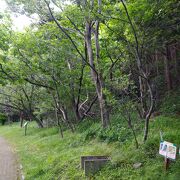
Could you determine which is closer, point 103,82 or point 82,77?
point 103,82

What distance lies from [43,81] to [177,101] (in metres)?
6.51

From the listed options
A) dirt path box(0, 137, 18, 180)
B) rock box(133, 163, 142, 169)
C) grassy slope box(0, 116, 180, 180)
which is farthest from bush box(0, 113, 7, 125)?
rock box(133, 163, 142, 169)

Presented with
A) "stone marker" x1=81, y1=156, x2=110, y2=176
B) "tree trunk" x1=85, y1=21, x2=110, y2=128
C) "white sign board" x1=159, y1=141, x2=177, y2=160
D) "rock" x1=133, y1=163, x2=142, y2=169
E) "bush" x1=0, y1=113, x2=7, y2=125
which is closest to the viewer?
"white sign board" x1=159, y1=141, x2=177, y2=160

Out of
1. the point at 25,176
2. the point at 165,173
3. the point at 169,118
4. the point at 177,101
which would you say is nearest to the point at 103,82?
the point at 169,118

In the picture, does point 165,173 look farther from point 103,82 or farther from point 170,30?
point 170,30

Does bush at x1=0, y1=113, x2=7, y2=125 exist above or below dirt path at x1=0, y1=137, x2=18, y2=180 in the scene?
above

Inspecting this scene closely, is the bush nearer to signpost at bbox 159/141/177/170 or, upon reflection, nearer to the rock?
the rock

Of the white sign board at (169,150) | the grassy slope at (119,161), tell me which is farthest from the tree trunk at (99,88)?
the white sign board at (169,150)

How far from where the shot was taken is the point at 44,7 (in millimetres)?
9828

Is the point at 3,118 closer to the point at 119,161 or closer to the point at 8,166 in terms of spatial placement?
the point at 8,166

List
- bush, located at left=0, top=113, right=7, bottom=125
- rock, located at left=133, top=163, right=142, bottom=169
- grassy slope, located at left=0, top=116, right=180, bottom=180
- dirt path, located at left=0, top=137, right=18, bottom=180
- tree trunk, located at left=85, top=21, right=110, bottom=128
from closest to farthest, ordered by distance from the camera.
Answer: grassy slope, located at left=0, top=116, right=180, bottom=180 → rock, located at left=133, top=163, right=142, bottom=169 → dirt path, located at left=0, top=137, right=18, bottom=180 → tree trunk, located at left=85, top=21, right=110, bottom=128 → bush, located at left=0, top=113, right=7, bottom=125

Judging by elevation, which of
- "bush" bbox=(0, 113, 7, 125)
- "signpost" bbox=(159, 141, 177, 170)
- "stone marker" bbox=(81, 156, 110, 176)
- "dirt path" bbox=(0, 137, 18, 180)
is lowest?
"dirt path" bbox=(0, 137, 18, 180)

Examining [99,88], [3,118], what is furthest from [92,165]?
[3,118]

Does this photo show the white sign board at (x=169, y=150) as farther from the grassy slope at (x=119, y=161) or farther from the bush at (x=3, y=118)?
the bush at (x=3, y=118)
